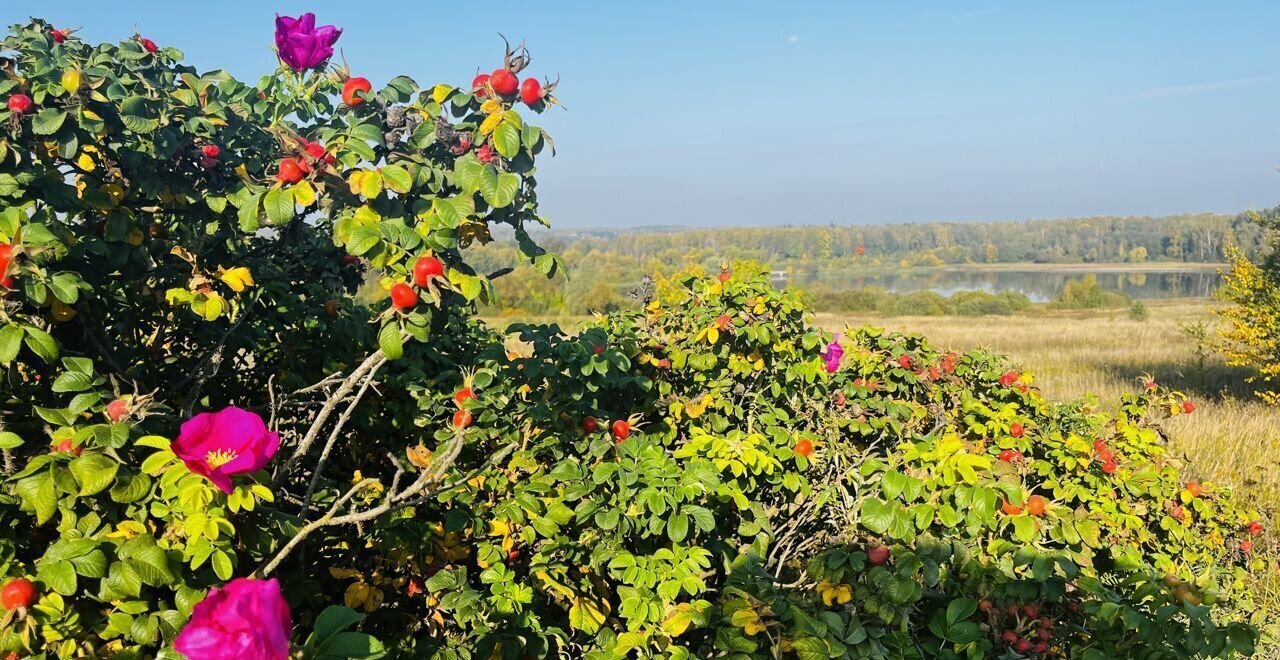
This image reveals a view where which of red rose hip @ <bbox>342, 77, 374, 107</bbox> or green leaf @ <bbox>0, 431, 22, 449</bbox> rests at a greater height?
red rose hip @ <bbox>342, 77, 374, 107</bbox>

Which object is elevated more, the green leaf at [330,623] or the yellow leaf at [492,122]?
the yellow leaf at [492,122]

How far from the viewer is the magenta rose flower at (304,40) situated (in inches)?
78.3

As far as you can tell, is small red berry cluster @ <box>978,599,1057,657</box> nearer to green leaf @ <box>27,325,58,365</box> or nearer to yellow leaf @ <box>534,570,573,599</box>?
yellow leaf @ <box>534,570,573,599</box>

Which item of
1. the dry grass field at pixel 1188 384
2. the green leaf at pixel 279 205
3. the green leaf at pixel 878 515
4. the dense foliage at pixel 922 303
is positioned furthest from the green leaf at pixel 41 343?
the dense foliage at pixel 922 303

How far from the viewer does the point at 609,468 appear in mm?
1995

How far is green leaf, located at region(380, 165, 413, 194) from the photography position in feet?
5.09

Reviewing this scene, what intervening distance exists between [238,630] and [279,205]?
916 mm

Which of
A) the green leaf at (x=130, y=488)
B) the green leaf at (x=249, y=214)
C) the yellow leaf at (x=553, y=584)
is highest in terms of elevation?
the green leaf at (x=249, y=214)

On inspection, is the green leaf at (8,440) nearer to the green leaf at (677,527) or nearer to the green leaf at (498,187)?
the green leaf at (498,187)

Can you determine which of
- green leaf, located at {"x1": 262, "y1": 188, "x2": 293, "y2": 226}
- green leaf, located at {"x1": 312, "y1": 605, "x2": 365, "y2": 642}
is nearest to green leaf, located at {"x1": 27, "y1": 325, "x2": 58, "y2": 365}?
green leaf, located at {"x1": 262, "y1": 188, "x2": 293, "y2": 226}

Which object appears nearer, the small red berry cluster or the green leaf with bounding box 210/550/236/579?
the green leaf with bounding box 210/550/236/579

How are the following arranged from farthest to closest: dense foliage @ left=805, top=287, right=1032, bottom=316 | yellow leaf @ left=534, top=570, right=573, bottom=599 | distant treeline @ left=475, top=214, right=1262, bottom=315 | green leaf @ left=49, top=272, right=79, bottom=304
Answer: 1. distant treeline @ left=475, top=214, right=1262, bottom=315
2. dense foliage @ left=805, top=287, right=1032, bottom=316
3. yellow leaf @ left=534, top=570, right=573, bottom=599
4. green leaf @ left=49, top=272, right=79, bottom=304

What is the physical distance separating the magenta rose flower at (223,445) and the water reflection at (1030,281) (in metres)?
42.4

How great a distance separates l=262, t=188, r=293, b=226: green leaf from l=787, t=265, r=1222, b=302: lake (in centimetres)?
4214
